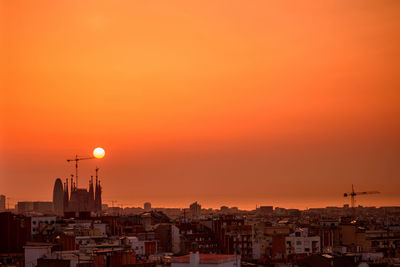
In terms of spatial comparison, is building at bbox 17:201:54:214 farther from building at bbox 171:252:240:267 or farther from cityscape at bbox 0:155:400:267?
building at bbox 171:252:240:267

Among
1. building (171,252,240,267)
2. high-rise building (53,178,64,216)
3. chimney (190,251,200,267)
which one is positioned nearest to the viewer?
building (171,252,240,267)

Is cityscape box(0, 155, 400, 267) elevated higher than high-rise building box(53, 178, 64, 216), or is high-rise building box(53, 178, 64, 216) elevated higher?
high-rise building box(53, 178, 64, 216)

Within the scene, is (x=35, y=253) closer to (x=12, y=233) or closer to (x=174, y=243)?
(x=12, y=233)

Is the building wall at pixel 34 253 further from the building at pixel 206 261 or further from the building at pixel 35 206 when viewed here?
the building at pixel 35 206

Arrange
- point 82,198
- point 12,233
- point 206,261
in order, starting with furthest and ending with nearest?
point 82,198, point 12,233, point 206,261

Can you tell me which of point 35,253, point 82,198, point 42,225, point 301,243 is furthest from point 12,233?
point 82,198

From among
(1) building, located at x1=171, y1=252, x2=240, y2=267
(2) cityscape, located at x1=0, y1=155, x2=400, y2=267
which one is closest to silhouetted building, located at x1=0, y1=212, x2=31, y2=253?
(2) cityscape, located at x1=0, y1=155, x2=400, y2=267

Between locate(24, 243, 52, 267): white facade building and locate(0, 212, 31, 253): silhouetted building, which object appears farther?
locate(0, 212, 31, 253): silhouetted building

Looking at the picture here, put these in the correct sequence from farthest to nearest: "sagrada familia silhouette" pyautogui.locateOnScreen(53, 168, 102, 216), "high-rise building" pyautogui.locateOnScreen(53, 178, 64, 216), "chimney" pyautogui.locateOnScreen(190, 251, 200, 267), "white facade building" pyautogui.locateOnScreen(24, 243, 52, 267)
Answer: "high-rise building" pyautogui.locateOnScreen(53, 178, 64, 216), "sagrada familia silhouette" pyautogui.locateOnScreen(53, 168, 102, 216), "white facade building" pyautogui.locateOnScreen(24, 243, 52, 267), "chimney" pyautogui.locateOnScreen(190, 251, 200, 267)

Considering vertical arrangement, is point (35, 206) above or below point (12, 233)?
above

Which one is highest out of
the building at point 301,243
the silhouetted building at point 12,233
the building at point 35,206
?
the building at point 35,206

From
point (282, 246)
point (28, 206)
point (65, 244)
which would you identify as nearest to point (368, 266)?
point (65, 244)

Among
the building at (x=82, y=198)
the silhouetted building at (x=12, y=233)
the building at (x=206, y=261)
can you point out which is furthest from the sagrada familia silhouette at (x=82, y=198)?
the building at (x=206, y=261)

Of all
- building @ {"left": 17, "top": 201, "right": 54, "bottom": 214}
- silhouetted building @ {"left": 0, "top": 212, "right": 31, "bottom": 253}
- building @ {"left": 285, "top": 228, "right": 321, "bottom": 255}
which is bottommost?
building @ {"left": 285, "top": 228, "right": 321, "bottom": 255}
